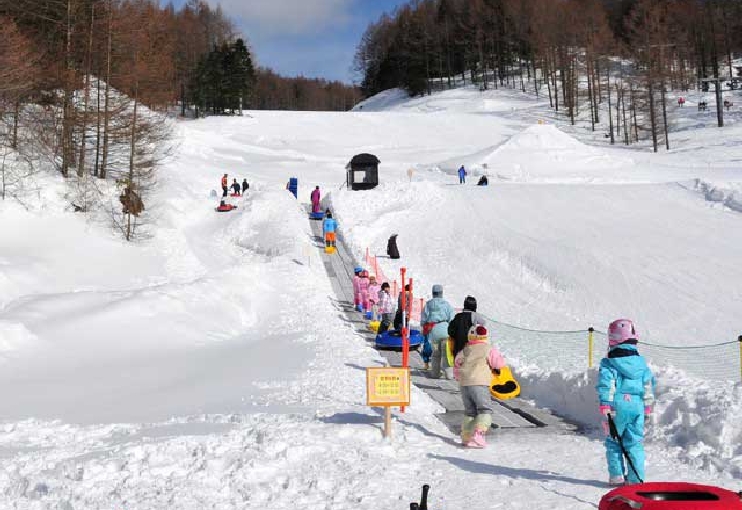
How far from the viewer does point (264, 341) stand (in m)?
15.1

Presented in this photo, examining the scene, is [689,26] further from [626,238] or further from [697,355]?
[697,355]

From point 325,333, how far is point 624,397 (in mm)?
10472

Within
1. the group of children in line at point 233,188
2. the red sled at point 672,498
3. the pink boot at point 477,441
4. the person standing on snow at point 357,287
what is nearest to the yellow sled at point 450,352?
the pink boot at point 477,441

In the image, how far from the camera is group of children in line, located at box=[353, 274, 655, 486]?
5629mm

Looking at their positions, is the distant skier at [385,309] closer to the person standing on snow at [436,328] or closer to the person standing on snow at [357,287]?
the person standing on snow at [436,328]

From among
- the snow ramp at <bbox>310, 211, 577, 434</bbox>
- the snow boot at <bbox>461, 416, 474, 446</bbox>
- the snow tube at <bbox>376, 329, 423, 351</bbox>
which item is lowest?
the snow ramp at <bbox>310, 211, 577, 434</bbox>

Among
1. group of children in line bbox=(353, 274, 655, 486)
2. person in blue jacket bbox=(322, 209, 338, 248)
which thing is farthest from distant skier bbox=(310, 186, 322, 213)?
group of children in line bbox=(353, 274, 655, 486)

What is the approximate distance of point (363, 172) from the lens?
37.3 metres

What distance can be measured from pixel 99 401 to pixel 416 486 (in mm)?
6039

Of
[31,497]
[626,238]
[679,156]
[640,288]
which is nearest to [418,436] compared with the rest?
[31,497]

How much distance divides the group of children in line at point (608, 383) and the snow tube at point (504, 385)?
8.9 inches

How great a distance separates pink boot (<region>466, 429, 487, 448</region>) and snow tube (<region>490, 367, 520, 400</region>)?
0.98 meters

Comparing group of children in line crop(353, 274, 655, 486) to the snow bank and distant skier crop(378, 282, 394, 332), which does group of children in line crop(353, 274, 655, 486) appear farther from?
the snow bank

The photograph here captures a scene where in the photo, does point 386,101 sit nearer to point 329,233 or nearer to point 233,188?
point 233,188
